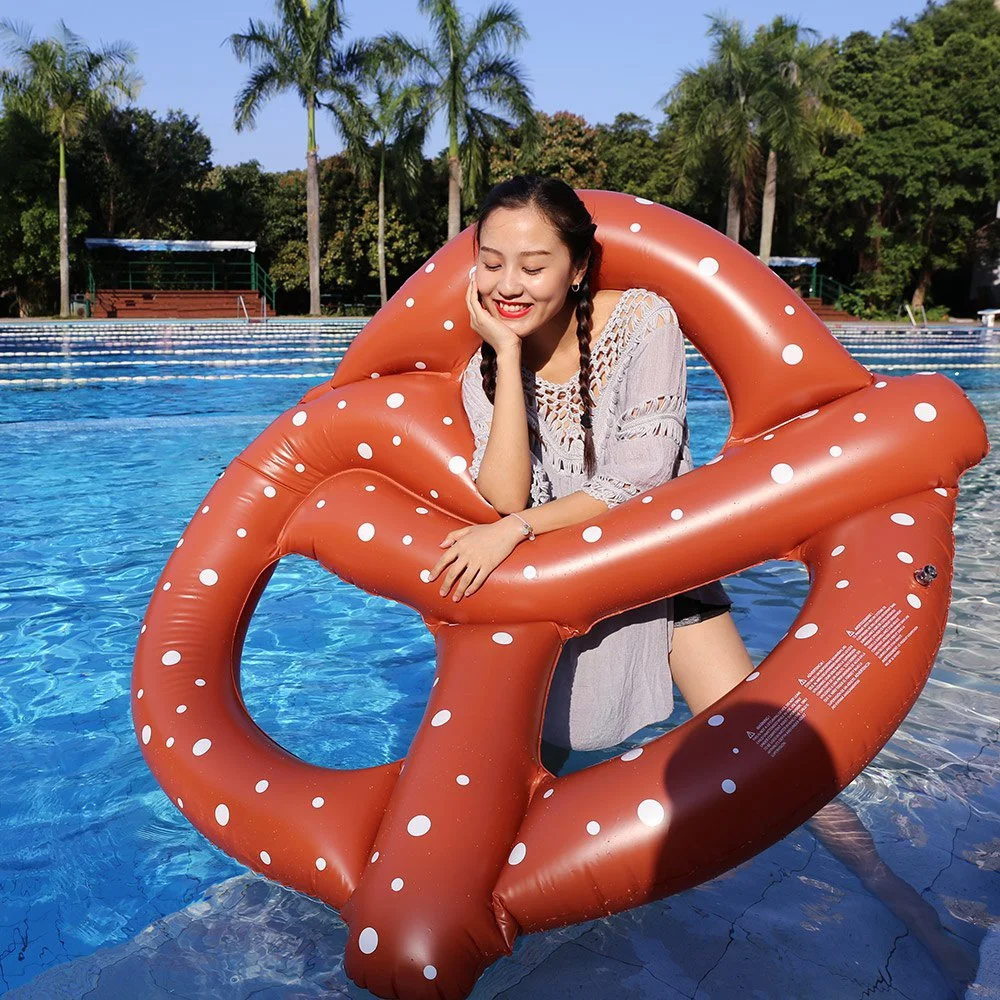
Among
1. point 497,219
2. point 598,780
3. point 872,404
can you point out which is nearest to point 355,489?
point 497,219

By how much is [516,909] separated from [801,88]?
2681cm

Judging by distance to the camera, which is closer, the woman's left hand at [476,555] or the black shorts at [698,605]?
the woman's left hand at [476,555]

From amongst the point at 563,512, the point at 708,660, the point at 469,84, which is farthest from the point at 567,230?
the point at 469,84

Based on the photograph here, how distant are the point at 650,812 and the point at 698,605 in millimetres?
615

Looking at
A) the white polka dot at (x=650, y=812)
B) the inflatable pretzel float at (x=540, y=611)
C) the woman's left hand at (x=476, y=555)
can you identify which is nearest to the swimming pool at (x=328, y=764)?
the inflatable pretzel float at (x=540, y=611)

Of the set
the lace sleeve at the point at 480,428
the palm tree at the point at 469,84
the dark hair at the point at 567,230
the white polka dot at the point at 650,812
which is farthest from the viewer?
the palm tree at the point at 469,84

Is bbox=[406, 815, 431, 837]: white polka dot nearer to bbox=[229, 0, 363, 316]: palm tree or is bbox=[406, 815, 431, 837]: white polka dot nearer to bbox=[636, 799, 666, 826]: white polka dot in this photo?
bbox=[636, 799, 666, 826]: white polka dot

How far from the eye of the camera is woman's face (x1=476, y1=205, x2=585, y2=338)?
197 centimetres

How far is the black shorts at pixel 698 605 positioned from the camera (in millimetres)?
2215

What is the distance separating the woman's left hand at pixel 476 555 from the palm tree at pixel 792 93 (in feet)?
77.9

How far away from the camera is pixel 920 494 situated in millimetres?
2064

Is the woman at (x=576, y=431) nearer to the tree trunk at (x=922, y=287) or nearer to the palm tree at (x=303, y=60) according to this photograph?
the palm tree at (x=303, y=60)

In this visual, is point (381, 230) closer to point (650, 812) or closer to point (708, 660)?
point (708, 660)

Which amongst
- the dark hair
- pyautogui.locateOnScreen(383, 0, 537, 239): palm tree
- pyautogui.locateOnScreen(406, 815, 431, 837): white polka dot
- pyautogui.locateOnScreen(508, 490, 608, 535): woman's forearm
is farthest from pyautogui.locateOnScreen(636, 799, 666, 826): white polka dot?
pyautogui.locateOnScreen(383, 0, 537, 239): palm tree
